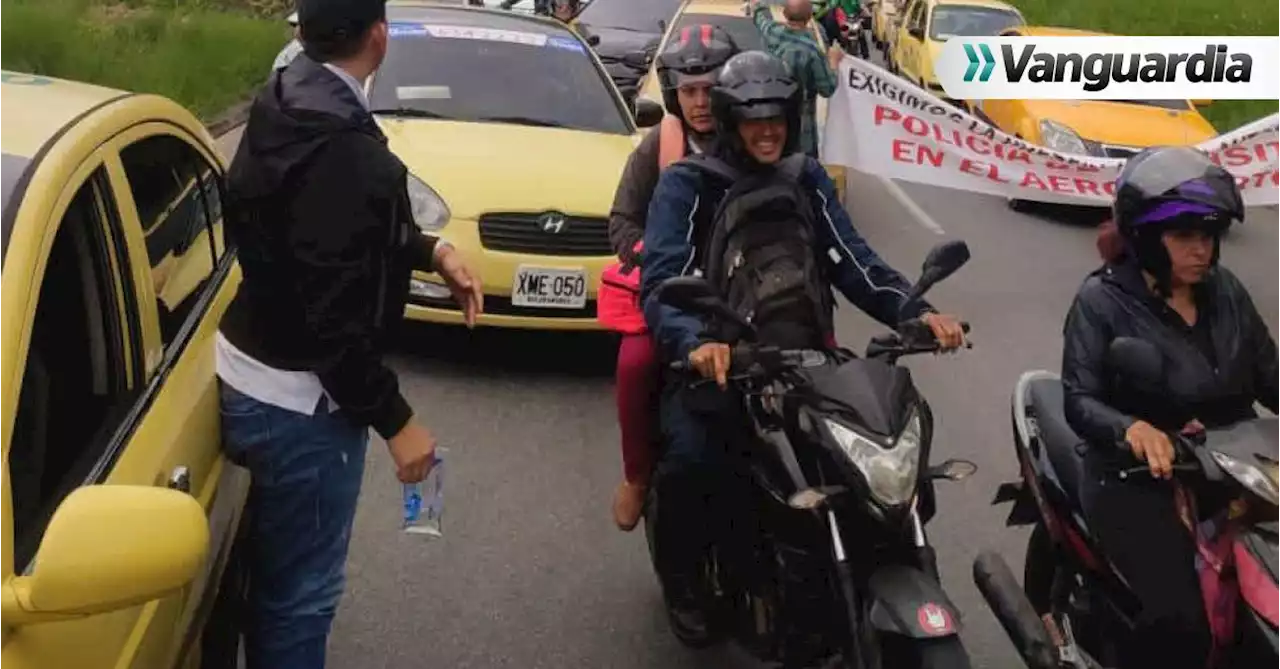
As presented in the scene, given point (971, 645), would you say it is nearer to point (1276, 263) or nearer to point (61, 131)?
point (61, 131)

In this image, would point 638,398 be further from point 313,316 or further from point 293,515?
point 313,316

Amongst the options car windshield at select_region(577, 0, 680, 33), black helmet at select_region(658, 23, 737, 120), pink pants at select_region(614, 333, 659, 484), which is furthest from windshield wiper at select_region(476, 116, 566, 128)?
car windshield at select_region(577, 0, 680, 33)

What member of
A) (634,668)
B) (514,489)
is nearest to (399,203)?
(634,668)

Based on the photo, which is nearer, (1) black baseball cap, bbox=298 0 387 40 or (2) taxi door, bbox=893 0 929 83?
(1) black baseball cap, bbox=298 0 387 40

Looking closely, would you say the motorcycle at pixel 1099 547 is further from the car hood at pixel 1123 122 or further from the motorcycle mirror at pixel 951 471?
the car hood at pixel 1123 122

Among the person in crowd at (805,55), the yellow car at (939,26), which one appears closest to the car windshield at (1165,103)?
the person in crowd at (805,55)

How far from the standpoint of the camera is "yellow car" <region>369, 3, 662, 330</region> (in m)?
7.32

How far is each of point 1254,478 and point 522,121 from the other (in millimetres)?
5886

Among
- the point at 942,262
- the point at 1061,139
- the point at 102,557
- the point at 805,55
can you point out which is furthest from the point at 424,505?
the point at 1061,139

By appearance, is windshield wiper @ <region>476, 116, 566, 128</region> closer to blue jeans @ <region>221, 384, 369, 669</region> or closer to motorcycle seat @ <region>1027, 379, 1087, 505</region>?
motorcycle seat @ <region>1027, 379, 1087, 505</region>

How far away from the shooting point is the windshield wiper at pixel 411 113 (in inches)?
332

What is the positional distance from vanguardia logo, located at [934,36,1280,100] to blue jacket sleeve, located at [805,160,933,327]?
913 centimetres

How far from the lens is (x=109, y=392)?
→ 10.5 feet

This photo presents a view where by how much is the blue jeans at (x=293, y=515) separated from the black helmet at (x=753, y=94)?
1.27 metres
